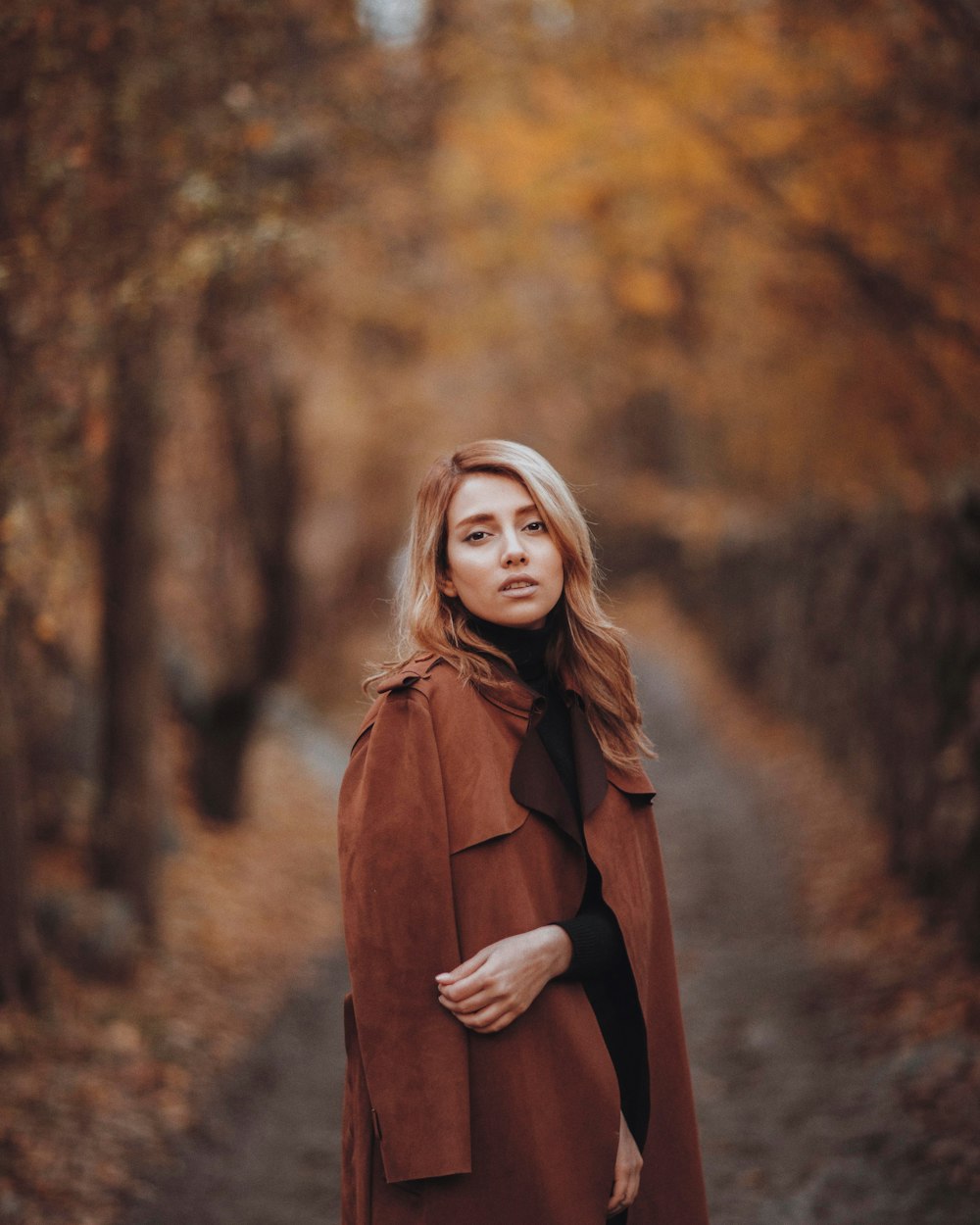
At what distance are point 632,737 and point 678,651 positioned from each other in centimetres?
1735

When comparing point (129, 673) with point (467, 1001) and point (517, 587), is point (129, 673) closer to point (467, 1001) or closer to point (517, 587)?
point (517, 587)

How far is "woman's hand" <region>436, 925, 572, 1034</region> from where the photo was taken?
193cm

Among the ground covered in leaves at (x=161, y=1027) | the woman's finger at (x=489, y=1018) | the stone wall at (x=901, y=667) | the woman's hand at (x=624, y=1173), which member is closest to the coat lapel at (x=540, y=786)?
the woman's finger at (x=489, y=1018)

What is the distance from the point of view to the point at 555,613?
90.9 inches

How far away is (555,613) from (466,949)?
699 mm

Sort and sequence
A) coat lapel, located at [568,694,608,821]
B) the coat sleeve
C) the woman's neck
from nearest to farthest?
the coat sleeve, coat lapel, located at [568,694,608,821], the woman's neck

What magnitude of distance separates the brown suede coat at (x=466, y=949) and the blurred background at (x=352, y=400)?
2.41m

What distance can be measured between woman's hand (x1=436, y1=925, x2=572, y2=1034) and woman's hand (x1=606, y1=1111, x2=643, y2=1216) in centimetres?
34

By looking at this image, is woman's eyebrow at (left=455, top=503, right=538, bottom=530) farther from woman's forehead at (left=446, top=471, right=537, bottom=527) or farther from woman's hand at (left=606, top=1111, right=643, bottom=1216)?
woman's hand at (left=606, top=1111, right=643, bottom=1216)

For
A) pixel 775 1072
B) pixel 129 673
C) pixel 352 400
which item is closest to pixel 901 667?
pixel 775 1072

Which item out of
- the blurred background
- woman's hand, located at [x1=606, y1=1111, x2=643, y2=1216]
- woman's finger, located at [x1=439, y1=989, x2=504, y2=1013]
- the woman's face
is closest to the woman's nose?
the woman's face

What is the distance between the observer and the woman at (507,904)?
1.95 metres

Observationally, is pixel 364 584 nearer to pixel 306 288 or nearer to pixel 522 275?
pixel 522 275

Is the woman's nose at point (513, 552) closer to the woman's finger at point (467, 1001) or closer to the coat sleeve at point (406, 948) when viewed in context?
the coat sleeve at point (406, 948)
